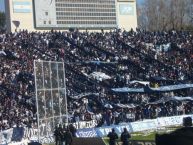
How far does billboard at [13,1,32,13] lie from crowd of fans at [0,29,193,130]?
301 cm

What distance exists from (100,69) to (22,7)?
375 inches

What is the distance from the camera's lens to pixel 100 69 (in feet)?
176

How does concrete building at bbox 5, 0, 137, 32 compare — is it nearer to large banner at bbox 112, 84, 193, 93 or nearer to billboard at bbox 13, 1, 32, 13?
billboard at bbox 13, 1, 32, 13

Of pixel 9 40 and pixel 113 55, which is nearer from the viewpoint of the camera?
pixel 9 40

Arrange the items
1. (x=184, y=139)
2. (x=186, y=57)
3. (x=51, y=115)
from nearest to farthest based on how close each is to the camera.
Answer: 1. (x=184, y=139)
2. (x=51, y=115)
3. (x=186, y=57)

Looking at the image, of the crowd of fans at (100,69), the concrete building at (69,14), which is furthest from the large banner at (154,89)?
the concrete building at (69,14)

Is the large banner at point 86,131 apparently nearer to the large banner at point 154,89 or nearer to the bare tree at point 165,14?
the large banner at point 154,89

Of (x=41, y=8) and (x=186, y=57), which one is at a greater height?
(x=41, y=8)

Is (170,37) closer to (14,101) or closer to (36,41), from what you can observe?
(36,41)

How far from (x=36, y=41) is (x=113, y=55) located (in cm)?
832

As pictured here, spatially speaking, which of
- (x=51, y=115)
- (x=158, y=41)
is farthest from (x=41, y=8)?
(x=51, y=115)

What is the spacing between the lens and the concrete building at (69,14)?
5494 cm

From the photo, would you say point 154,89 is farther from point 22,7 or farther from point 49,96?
point 49,96

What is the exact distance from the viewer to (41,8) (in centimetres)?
5584
